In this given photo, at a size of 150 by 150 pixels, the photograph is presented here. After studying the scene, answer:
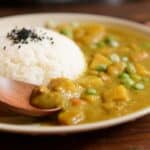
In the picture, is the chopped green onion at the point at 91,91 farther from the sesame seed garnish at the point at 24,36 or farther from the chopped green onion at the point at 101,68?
the sesame seed garnish at the point at 24,36

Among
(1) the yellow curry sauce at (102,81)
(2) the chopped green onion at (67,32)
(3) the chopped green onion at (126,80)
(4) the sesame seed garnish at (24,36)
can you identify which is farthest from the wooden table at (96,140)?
(2) the chopped green onion at (67,32)

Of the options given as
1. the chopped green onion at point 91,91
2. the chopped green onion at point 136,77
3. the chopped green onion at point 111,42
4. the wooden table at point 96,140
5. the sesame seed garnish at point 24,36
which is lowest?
the wooden table at point 96,140

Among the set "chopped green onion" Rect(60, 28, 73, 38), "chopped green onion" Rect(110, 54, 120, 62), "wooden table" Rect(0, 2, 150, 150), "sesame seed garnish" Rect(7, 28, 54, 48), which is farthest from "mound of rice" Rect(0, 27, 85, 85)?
"wooden table" Rect(0, 2, 150, 150)

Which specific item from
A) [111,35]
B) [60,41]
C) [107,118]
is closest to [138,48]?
[111,35]

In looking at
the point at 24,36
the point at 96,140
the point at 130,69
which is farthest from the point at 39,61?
the point at 96,140

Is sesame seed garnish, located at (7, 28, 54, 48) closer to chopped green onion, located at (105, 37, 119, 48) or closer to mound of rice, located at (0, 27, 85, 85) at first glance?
mound of rice, located at (0, 27, 85, 85)
